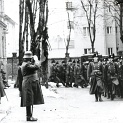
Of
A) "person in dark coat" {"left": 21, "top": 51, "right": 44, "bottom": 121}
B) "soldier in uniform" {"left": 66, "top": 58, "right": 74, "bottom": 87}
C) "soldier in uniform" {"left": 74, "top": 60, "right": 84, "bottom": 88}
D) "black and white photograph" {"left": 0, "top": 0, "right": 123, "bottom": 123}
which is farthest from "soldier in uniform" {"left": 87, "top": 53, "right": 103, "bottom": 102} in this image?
"soldier in uniform" {"left": 66, "top": 58, "right": 74, "bottom": 87}

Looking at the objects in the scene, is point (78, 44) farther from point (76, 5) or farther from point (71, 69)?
point (71, 69)

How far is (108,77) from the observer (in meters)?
17.5

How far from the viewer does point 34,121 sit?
1074 cm

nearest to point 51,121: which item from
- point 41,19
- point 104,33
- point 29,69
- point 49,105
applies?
point 29,69

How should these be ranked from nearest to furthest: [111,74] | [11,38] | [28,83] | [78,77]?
[28,83] → [111,74] → [78,77] → [11,38]

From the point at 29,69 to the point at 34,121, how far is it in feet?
4.49

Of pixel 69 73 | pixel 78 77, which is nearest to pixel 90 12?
pixel 69 73

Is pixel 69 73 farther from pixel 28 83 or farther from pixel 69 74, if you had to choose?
pixel 28 83

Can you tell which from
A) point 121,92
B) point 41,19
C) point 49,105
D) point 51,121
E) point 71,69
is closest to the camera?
point 51,121

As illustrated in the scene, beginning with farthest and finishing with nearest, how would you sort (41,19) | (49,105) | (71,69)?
(71,69) < (41,19) < (49,105)

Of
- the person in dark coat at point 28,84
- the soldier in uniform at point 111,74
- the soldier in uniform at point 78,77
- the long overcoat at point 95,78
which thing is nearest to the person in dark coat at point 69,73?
the soldier in uniform at point 78,77

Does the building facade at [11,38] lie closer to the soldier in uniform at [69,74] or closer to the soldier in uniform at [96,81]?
the soldier in uniform at [69,74]

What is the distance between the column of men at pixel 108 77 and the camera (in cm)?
1670

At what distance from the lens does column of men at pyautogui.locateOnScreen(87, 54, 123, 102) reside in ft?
54.8
